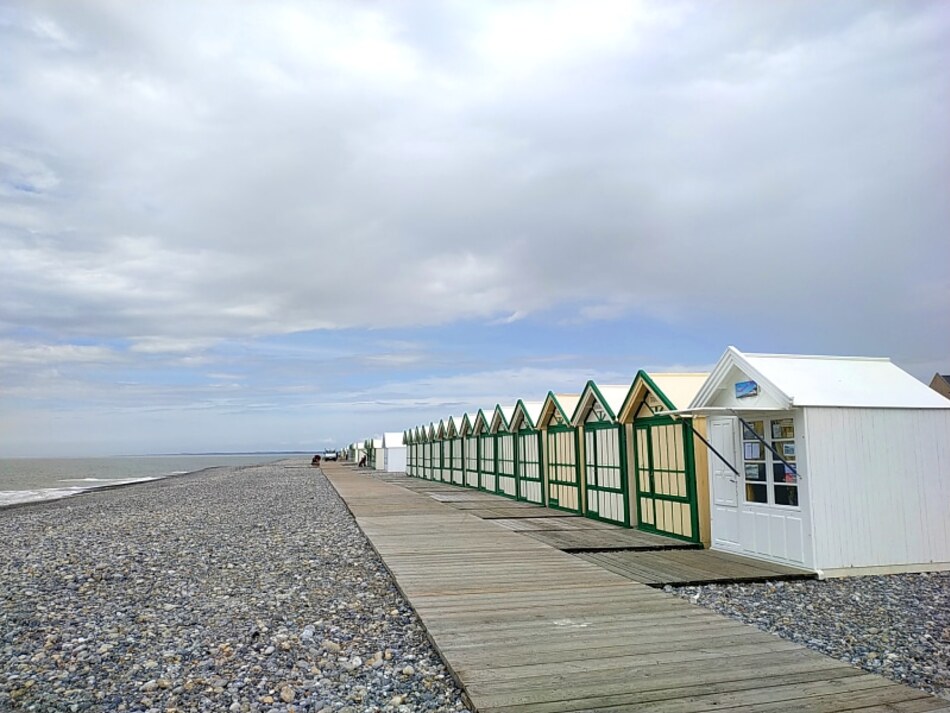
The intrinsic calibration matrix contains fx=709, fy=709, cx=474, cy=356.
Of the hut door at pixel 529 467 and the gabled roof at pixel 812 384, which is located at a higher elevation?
the gabled roof at pixel 812 384

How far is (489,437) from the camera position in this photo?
901 inches

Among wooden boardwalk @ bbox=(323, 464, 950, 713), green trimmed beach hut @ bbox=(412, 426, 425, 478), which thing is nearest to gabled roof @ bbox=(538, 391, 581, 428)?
wooden boardwalk @ bbox=(323, 464, 950, 713)

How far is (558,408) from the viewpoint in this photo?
644 inches

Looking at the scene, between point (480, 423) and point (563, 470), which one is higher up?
point (480, 423)

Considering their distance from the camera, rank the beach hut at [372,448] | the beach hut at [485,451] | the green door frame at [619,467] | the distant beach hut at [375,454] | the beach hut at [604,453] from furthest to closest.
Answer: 1. the beach hut at [372,448]
2. the distant beach hut at [375,454]
3. the beach hut at [485,451]
4. the beach hut at [604,453]
5. the green door frame at [619,467]

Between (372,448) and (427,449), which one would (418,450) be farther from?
(372,448)

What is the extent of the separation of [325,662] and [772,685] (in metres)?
3.19

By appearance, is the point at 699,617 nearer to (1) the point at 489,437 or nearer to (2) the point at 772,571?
(2) the point at 772,571

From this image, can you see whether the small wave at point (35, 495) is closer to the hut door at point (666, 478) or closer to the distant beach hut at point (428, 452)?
the distant beach hut at point (428, 452)

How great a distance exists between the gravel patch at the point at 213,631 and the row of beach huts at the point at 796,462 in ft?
15.6

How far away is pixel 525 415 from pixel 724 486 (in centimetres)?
924

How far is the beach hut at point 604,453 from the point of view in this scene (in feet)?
42.4

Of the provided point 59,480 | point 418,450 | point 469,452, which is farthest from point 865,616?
point 59,480

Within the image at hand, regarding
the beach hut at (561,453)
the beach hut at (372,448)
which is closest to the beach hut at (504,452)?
the beach hut at (561,453)
